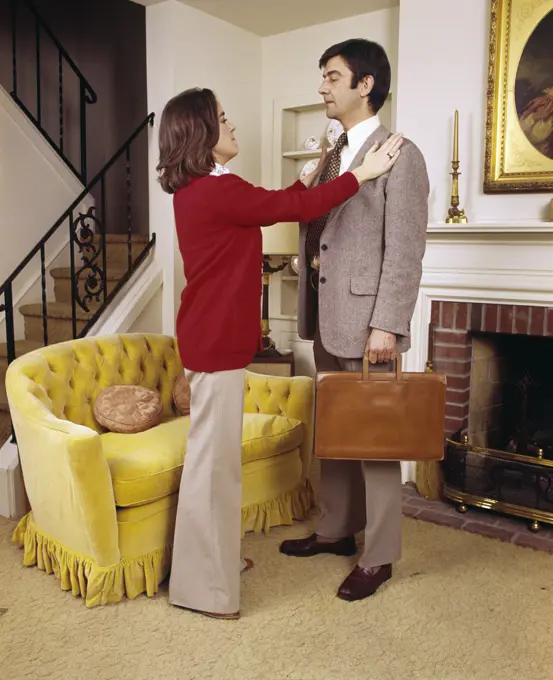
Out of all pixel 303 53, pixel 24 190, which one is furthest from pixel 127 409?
pixel 303 53

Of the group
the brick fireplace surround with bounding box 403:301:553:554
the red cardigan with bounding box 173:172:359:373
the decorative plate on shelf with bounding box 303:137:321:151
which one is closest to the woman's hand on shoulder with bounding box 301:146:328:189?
the red cardigan with bounding box 173:172:359:373

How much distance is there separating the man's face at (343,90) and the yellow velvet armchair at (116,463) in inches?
49.9

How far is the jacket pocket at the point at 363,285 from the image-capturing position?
2176mm

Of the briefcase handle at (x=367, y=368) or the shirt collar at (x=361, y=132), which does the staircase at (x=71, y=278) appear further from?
the briefcase handle at (x=367, y=368)

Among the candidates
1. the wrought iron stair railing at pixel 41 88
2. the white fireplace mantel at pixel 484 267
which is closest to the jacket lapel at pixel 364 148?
the white fireplace mantel at pixel 484 267

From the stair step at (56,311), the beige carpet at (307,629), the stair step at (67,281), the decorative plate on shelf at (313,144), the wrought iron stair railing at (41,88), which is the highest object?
the wrought iron stair railing at (41,88)

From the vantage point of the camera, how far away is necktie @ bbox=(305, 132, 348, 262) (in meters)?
2.33

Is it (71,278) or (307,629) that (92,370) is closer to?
(71,278)

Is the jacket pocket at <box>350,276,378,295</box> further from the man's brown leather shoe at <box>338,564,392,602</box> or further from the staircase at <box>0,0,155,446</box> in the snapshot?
the staircase at <box>0,0,155,446</box>

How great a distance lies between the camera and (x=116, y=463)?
231cm

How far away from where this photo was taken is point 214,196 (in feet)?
6.47

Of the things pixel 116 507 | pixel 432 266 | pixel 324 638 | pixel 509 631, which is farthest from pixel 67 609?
pixel 432 266

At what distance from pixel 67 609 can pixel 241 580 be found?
1.93 feet

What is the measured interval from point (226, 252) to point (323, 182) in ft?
1.83
